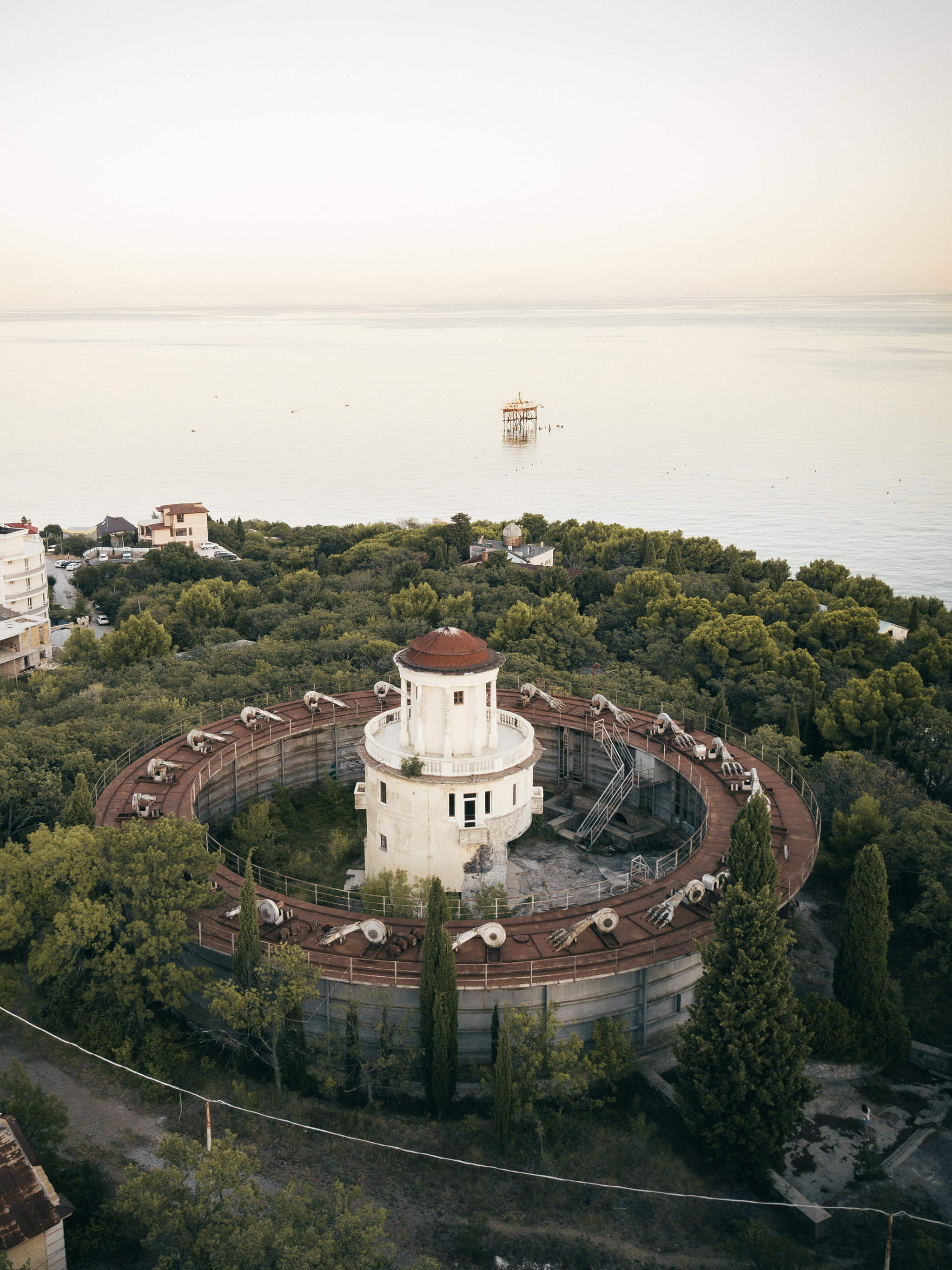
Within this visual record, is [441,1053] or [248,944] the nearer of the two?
[441,1053]

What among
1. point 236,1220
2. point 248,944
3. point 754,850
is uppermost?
point 754,850

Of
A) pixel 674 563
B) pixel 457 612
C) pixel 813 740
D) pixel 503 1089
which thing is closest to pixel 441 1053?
pixel 503 1089

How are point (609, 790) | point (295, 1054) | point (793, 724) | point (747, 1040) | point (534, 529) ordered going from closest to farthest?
point (747, 1040), point (295, 1054), point (609, 790), point (793, 724), point (534, 529)

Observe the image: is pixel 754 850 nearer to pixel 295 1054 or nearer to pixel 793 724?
pixel 295 1054

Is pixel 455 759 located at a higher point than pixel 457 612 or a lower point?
higher

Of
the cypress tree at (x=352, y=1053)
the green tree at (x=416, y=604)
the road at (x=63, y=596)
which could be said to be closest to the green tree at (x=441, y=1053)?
the cypress tree at (x=352, y=1053)

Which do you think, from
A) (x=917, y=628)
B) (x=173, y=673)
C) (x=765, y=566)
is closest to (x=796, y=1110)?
(x=173, y=673)

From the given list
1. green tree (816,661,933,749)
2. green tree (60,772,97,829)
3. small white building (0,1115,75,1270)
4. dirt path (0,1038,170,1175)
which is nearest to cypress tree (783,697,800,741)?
green tree (816,661,933,749)
